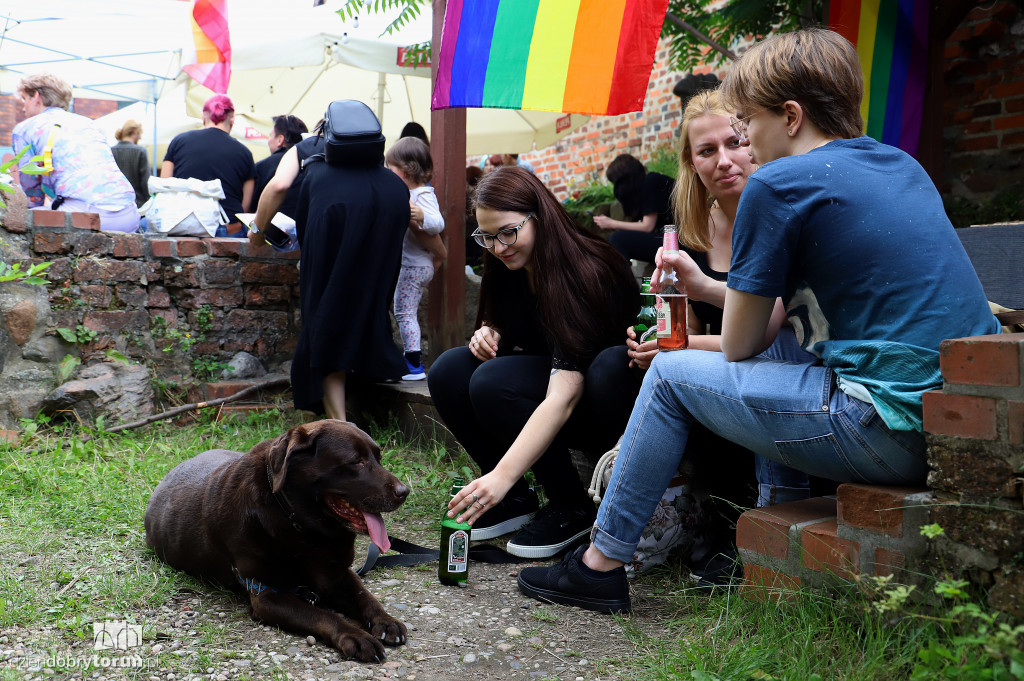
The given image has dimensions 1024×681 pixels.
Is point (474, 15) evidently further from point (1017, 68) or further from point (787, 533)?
point (1017, 68)

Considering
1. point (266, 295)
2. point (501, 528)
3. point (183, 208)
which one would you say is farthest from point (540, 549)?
point (183, 208)

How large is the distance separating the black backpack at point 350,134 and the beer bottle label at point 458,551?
8.11 ft

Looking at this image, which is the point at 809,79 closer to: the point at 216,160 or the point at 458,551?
the point at 458,551

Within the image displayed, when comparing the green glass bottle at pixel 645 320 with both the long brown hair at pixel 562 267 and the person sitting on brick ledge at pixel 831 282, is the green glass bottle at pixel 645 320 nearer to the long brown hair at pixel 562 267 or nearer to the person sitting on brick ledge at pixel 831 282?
the long brown hair at pixel 562 267

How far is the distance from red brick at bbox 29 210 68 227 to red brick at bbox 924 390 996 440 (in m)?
4.85

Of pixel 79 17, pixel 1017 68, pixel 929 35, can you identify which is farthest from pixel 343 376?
pixel 79 17

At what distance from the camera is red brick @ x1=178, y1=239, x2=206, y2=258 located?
5.30m

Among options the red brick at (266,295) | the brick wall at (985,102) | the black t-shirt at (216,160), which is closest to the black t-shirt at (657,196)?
the brick wall at (985,102)

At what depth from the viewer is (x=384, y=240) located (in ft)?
15.0

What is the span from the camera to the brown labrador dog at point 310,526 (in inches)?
92.0

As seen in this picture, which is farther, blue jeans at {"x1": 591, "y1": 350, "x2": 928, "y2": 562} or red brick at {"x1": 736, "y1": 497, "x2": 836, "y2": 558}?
red brick at {"x1": 736, "y1": 497, "x2": 836, "y2": 558}

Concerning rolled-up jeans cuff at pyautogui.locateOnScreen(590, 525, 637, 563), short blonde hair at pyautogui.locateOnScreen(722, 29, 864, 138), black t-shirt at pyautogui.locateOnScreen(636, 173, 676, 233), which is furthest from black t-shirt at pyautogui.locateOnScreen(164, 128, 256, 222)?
short blonde hair at pyautogui.locateOnScreen(722, 29, 864, 138)
